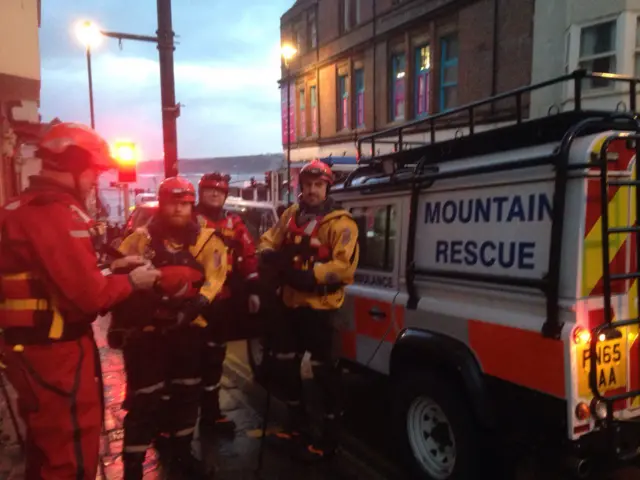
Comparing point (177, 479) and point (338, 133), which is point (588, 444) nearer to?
point (177, 479)

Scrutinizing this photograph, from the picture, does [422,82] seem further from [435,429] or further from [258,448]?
[435,429]

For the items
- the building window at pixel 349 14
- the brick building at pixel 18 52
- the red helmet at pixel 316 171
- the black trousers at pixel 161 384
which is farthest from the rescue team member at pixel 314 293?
the building window at pixel 349 14

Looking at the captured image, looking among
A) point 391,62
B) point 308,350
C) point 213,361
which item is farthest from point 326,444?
point 391,62

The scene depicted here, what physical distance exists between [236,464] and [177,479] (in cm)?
44

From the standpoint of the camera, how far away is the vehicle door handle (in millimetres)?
3807

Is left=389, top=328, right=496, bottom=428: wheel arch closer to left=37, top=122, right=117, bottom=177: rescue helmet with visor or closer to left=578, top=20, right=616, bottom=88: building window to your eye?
left=37, top=122, right=117, bottom=177: rescue helmet with visor

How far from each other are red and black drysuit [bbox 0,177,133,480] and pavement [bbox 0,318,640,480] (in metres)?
1.46

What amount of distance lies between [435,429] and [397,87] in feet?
48.3

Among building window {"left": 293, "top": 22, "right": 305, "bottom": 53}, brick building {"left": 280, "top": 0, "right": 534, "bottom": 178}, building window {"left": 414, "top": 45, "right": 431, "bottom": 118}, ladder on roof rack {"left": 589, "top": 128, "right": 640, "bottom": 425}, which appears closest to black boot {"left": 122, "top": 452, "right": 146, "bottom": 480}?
ladder on roof rack {"left": 589, "top": 128, "right": 640, "bottom": 425}

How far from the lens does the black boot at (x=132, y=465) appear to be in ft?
10.8

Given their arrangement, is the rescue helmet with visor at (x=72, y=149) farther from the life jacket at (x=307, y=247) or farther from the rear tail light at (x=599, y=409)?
the rear tail light at (x=599, y=409)

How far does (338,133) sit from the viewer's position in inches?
768

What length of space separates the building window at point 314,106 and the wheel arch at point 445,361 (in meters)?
18.4

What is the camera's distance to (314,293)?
3.81m
